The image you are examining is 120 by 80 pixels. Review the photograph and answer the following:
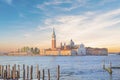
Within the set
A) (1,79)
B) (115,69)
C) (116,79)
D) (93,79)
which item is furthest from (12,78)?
(115,69)

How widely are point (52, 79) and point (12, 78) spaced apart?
6357 mm

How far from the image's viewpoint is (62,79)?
106 feet

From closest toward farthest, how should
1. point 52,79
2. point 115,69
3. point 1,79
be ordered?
point 1,79
point 52,79
point 115,69

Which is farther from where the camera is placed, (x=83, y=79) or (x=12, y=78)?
(x=83, y=79)

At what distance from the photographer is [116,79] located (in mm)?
33438

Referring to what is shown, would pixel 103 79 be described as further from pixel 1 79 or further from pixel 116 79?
pixel 1 79

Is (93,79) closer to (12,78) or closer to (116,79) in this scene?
(116,79)

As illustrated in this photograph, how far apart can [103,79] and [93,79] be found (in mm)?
1254

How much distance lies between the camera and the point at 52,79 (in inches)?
1268

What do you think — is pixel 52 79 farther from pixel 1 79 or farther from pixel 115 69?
pixel 115 69

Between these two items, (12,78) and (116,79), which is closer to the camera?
(12,78)

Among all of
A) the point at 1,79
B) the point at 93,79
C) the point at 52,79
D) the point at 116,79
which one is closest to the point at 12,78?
the point at 1,79

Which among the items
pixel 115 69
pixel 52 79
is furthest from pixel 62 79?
pixel 115 69

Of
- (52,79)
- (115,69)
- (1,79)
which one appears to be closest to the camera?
Answer: (1,79)
